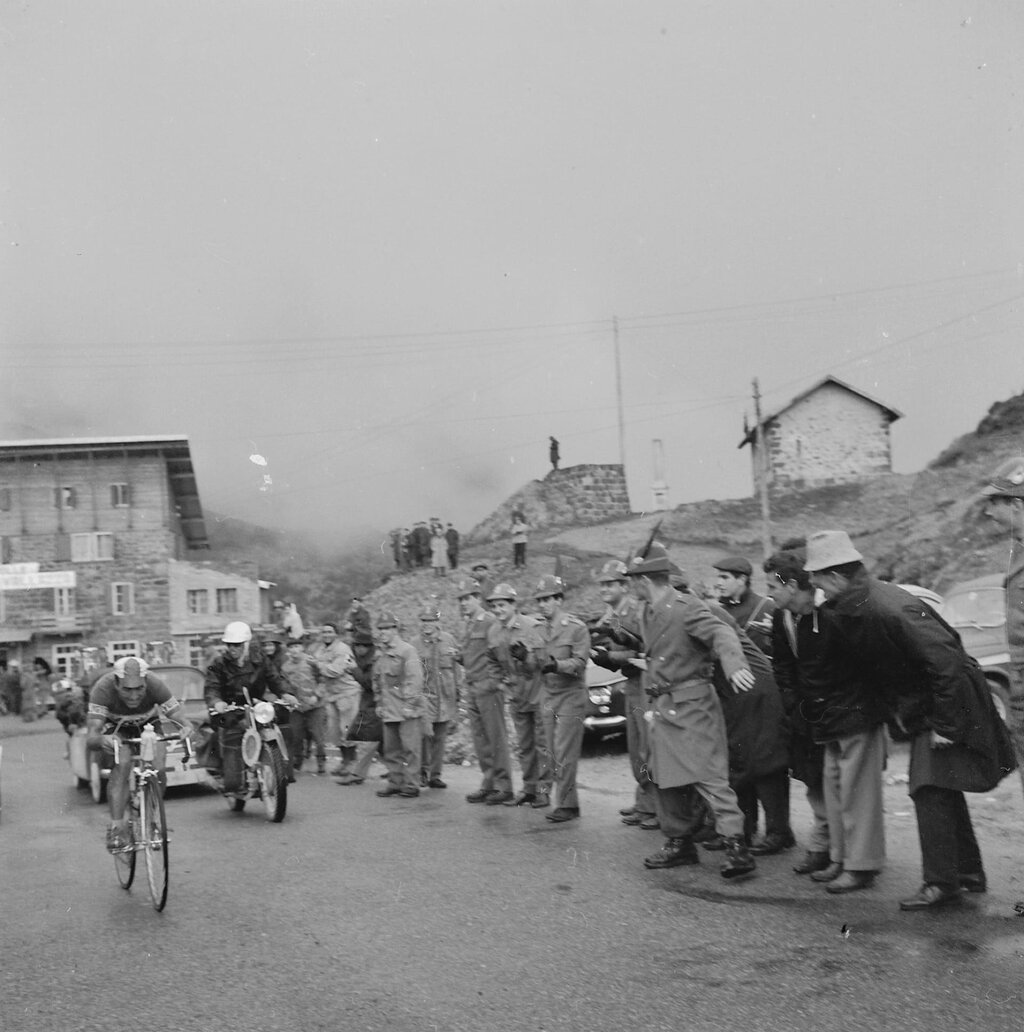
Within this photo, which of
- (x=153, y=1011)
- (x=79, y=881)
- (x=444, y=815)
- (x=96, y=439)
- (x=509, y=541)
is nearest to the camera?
(x=153, y=1011)

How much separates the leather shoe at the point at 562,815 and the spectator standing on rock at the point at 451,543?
30933 millimetres

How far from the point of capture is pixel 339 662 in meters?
16.2

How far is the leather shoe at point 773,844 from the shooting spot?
8305 mm

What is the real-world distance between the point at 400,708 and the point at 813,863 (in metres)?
6.19

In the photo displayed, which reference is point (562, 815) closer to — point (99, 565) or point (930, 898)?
point (930, 898)

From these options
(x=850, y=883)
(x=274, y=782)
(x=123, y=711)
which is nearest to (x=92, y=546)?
(x=274, y=782)

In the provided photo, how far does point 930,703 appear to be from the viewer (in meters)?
6.34

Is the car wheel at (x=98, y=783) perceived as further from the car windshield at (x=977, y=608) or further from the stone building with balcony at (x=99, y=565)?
the stone building with balcony at (x=99, y=565)

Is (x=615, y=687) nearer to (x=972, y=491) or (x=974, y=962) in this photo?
(x=974, y=962)

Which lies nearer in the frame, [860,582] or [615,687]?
[860,582]

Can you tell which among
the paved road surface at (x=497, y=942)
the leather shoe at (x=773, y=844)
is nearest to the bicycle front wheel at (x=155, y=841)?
the paved road surface at (x=497, y=942)

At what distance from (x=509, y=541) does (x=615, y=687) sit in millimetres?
30366

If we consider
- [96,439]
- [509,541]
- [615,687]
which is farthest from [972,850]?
[96,439]

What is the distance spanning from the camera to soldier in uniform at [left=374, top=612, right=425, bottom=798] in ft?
42.3
